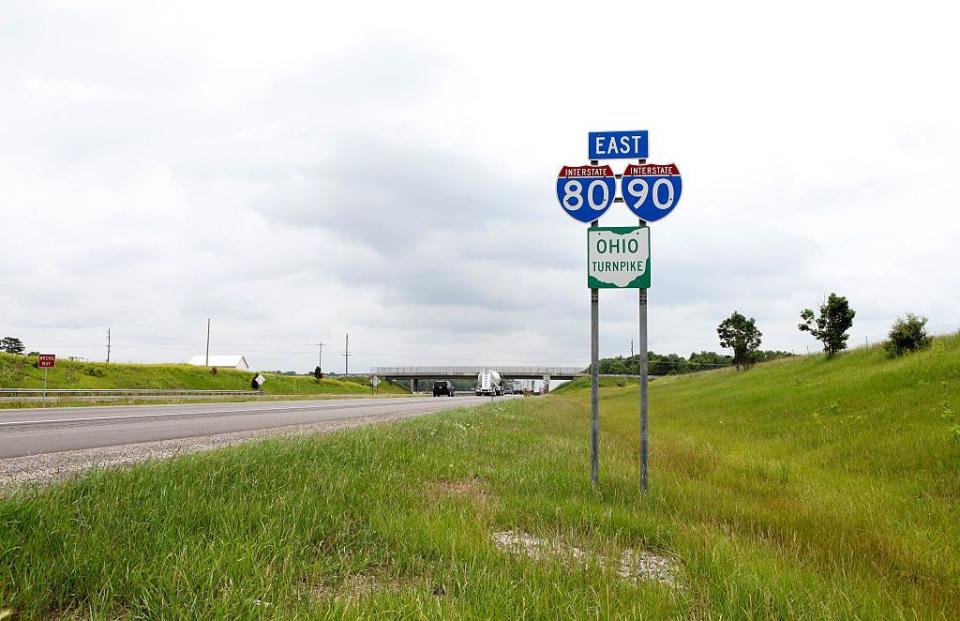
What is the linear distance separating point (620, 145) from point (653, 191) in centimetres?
73

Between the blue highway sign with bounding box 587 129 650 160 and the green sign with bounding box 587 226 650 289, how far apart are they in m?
0.95

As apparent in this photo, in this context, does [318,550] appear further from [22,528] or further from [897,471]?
[897,471]

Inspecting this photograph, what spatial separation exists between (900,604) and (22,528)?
5.67 metres

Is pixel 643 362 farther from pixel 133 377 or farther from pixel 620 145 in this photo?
pixel 133 377

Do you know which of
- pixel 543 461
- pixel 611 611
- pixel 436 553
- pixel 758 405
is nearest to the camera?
pixel 611 611

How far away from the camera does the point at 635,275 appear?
7.34 metres

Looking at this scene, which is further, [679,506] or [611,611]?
[679,506]

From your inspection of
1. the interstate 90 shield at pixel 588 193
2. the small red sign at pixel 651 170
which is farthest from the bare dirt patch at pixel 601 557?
the small red sign at pixel 651 170

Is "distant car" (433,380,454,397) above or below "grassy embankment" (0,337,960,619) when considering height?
below

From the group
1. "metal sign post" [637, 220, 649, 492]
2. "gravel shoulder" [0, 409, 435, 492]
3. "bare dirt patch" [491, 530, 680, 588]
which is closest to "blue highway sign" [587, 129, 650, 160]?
"metal sign post" [637, 220, 649, 492]

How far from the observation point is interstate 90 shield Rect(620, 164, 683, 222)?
7.48 meters

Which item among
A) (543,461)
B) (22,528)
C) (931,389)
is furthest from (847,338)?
(22,528)

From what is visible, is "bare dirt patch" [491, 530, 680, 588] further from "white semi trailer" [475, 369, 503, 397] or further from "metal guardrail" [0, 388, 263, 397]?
"white semi trailer" [475, 369, 503, 397]

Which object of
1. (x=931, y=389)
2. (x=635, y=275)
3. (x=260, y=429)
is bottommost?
(x=260, y=429)
